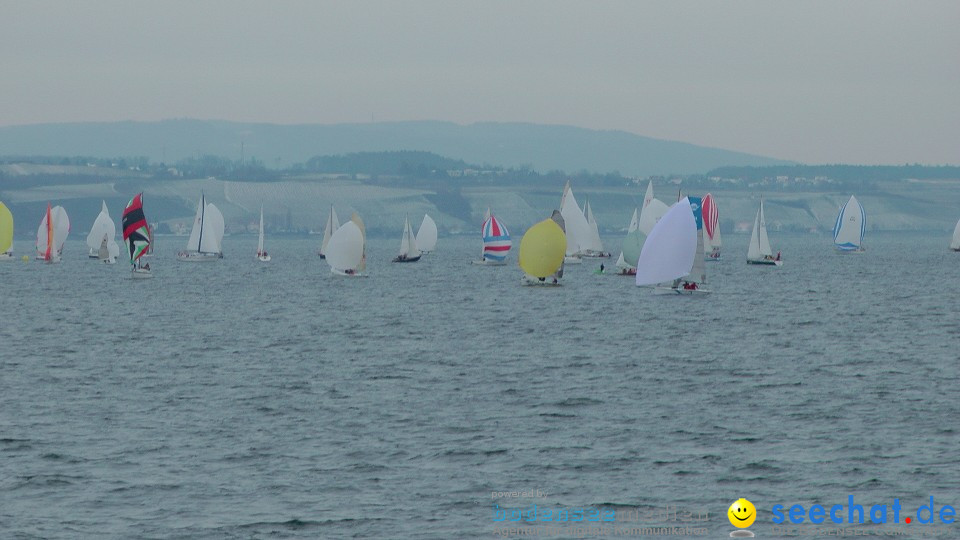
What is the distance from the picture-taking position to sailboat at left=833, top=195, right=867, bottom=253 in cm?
13955

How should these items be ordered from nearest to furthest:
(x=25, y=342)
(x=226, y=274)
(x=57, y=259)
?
(x=25, y=342), (x=226, y=274), (x=57, y=259)

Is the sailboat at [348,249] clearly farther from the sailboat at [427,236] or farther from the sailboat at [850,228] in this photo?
the sailboat at [850,228]

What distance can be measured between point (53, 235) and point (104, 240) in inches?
170

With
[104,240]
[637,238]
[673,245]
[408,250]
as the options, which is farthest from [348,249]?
[104,240]

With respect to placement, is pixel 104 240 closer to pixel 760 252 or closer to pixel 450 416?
pixel 760 252

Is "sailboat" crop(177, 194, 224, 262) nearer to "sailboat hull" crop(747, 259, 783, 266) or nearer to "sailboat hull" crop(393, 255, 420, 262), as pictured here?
"sailboat hull" crop(393, 255, 420, 262)

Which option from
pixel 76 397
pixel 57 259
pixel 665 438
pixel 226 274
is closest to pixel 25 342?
pixel 76 397

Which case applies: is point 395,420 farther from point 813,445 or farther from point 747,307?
point 747,307

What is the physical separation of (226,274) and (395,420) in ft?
255

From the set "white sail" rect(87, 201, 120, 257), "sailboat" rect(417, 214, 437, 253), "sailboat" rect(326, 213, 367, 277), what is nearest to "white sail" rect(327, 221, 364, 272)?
"sailboat" rect(326, 213, 367, 277)

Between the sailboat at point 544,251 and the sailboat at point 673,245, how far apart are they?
29.4 ft

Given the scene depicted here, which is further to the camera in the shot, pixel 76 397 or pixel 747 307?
pixel 747 307

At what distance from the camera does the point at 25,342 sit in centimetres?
4966

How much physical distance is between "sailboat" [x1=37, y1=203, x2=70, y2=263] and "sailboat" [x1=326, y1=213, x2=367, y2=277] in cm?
3636
